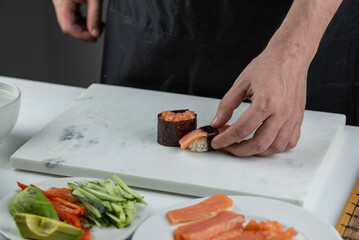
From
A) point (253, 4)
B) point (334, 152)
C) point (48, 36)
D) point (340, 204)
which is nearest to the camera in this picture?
point (340, 204)

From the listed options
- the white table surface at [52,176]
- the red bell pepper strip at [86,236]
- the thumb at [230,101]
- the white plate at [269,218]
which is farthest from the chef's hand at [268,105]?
the red bell pepper strip at [86,236]

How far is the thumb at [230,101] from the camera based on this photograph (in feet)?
4.92

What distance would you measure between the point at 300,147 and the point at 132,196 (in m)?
0.54

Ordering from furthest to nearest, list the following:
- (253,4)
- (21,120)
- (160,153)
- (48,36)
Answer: (48,36) < (253,4) < (21,120) < (160,153)

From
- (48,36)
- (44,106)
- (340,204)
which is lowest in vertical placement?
(48,36)

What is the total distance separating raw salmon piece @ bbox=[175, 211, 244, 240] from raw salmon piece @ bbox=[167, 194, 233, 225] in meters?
0.02

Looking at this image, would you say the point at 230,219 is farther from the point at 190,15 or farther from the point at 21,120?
the point at 190,15

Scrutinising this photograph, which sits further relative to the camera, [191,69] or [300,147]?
[191,69]

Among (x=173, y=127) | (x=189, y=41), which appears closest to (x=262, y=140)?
(x=173, y=127)

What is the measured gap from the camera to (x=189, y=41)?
6.88 feet

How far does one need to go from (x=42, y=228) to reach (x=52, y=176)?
394 mm

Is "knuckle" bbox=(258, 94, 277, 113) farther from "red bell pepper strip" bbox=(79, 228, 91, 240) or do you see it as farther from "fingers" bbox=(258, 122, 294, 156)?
"red bell pepper strip" bbox=(79, 228, 91, 240)

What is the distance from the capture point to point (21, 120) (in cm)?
179

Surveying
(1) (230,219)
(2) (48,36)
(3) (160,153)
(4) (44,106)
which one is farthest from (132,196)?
(2) (48,36)
